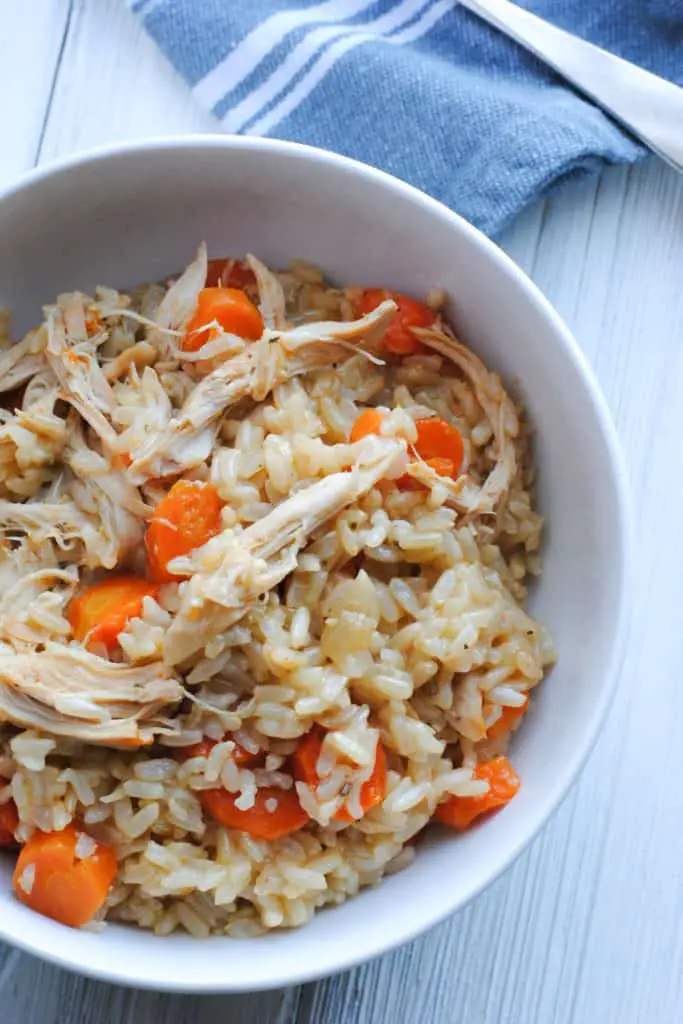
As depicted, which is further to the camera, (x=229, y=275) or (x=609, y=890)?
(x=609, y=890)

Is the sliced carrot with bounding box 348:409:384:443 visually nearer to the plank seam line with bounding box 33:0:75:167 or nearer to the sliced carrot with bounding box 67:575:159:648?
the sliced carrot with bounding box 67:575:159:648

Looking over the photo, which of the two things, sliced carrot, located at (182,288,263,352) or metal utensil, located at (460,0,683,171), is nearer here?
sliced carrot, located at (182,288,263,352)

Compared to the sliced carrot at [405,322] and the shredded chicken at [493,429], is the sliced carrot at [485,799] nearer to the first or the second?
the shredded chicken at [493,429]

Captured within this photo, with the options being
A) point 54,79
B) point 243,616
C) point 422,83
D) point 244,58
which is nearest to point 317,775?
point 243,616

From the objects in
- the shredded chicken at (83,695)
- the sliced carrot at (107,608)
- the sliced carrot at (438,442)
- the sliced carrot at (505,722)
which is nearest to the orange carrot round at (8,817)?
the shredded chicken at (83,695)

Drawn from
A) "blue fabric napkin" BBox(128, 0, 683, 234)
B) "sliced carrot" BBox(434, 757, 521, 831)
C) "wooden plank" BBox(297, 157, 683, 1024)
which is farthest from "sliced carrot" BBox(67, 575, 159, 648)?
"blue fabric napkin" BBox(128, 0, 683, 234)

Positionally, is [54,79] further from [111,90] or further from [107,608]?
[107,608]

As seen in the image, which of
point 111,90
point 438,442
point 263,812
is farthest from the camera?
point 111,90
